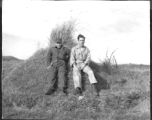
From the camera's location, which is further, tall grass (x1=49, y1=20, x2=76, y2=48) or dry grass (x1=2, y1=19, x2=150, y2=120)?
tall grass (x1=49, y1=20, x2=76, y2=48)

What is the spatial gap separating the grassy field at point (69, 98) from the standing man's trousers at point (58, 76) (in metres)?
0.30

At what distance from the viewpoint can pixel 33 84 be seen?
9672 millimetres

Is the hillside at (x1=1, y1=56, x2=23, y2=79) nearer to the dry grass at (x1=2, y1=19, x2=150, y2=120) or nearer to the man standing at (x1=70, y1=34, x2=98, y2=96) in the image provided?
the dry grass at (x1=2, y1=19, x2=150, y2=120)

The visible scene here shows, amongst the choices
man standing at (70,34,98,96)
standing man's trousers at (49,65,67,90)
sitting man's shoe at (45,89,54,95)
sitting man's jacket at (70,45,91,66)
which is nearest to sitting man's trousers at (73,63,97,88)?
man standing at (70,34,98,96)

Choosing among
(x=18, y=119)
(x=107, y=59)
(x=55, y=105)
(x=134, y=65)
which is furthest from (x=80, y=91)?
(x=134, y=65)

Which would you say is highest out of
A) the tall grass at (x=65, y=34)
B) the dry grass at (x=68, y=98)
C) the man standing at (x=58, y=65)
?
the tall grass at (x=65, y=34)

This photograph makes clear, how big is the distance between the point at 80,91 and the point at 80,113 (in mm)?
1266

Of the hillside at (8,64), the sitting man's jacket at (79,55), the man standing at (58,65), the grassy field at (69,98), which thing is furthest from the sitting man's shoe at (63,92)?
the hillside at (8,64)

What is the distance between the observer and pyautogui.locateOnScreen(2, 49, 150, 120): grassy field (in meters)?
7.84

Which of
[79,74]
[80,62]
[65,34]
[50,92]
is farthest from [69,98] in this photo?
[65,34]

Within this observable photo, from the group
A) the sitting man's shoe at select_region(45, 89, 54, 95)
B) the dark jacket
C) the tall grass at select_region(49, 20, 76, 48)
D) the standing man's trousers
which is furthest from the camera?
the tall grass at select_region(49, 20, 76, 48)

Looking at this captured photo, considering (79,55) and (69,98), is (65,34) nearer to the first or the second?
(79,55)

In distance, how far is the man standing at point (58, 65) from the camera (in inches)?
362

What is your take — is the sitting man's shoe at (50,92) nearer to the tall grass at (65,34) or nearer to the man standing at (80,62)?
the man standing at (80,62)
